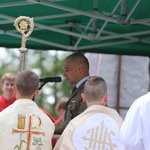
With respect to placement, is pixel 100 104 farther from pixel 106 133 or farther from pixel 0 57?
pixel 0 57

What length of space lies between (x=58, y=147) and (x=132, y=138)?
96 centimetres

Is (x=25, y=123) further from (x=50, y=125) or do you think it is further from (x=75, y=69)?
(x=75, y=69)

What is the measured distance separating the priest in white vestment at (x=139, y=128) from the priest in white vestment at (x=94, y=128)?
0.60m

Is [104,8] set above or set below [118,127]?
above

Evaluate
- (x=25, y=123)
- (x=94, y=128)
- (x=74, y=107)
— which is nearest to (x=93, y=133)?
(x=94, y=128)

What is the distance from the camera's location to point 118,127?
658cm

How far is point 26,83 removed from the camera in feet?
21.4

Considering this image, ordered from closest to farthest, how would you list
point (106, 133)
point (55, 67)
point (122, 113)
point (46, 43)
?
point (106, 133)
point (46, 43)
point (122, 113)
point (55, 67)

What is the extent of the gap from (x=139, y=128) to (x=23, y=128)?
1126 mm

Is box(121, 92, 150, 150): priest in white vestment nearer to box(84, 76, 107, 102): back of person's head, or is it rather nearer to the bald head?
box(84, 76, 107, 102): back of person's head

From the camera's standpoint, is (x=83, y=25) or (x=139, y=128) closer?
(x=139, y=128)

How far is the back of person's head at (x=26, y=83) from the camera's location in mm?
6531

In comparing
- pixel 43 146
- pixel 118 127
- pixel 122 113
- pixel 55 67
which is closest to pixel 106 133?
pixel 118 127

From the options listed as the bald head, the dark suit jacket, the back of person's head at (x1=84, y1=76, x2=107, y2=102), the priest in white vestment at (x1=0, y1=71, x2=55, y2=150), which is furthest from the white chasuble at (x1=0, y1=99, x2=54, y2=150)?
the bald head
